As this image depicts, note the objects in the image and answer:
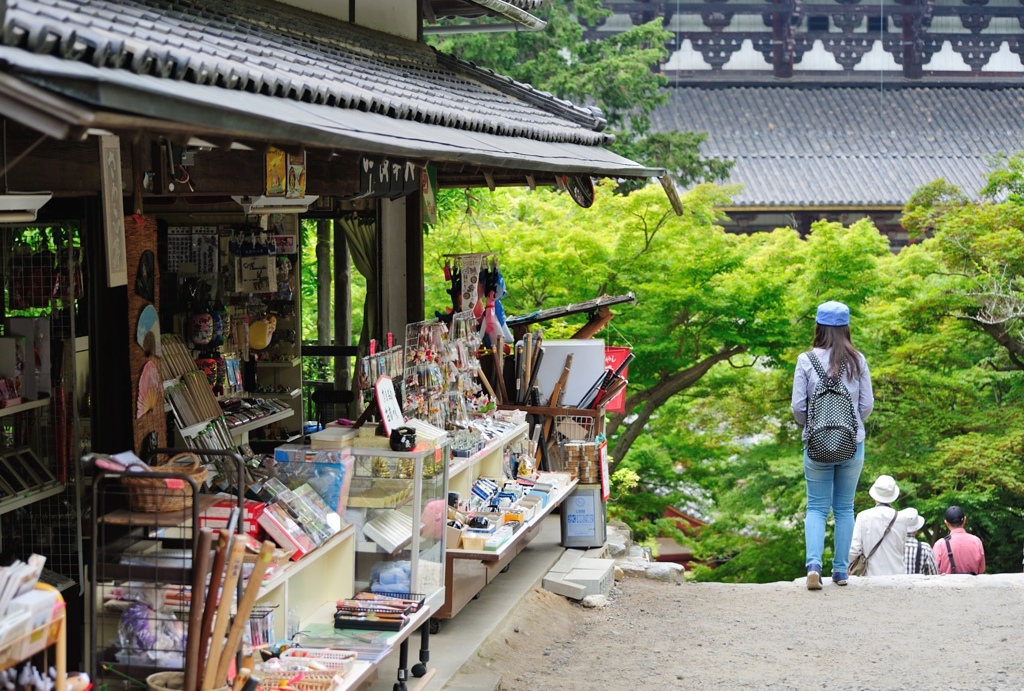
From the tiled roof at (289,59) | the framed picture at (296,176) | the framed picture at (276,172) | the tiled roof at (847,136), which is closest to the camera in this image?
the tiled roof at (289,59)

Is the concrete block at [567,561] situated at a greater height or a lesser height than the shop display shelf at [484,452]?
lesser

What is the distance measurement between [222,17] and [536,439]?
17.2 feet

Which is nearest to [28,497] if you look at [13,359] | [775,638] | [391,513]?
[13,359]

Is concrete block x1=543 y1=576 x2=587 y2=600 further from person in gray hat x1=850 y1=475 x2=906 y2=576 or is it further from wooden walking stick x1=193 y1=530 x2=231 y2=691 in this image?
wooden walking stick x1=193 y1=530 x2=231 y2=691

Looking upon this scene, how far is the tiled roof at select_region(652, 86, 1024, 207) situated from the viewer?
26719 mm

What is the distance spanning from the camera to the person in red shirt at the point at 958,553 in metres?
12.1

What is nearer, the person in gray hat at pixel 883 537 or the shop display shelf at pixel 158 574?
the shop display shelf at pixel 158 574

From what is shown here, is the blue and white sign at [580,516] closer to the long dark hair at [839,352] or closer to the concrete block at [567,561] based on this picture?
the concrete block at [567,561]

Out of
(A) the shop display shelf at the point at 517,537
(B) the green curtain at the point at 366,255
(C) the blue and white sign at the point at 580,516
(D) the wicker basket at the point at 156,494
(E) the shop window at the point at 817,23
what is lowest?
(C) the blue and white sign at the point at 580,516

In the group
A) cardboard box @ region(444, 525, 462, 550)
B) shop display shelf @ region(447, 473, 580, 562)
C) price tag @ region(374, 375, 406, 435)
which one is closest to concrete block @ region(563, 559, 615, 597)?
shop display shelf @ region(447, 473, 580, 562)

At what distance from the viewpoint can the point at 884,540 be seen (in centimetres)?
1165

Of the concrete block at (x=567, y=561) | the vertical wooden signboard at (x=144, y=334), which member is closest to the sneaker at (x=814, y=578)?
the concrete block at (x=567, y=561)

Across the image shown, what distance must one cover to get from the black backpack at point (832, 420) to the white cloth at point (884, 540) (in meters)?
2.23

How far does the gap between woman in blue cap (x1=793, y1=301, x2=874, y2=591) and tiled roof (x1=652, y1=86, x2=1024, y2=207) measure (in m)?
16.7
